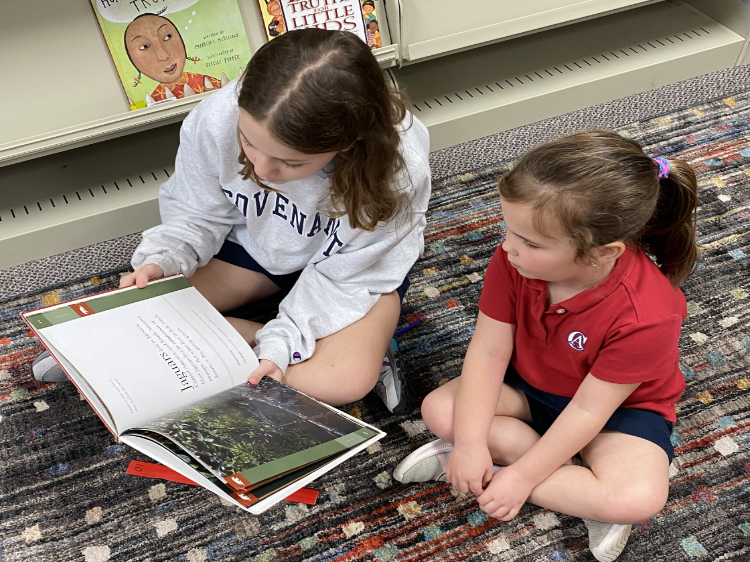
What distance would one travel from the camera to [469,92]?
5.25 ft

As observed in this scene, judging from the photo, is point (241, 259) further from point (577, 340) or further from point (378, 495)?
point (577, 340)

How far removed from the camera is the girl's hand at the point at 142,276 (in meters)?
0.96

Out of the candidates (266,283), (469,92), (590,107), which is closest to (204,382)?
(266,283)

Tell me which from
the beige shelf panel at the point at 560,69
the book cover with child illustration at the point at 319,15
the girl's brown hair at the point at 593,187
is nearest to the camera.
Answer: the girl's brown hair at the point at 593,187

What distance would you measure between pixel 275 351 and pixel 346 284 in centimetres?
16

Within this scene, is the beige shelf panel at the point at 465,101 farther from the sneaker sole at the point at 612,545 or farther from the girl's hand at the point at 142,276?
the sneaker sole at the point at 612,545

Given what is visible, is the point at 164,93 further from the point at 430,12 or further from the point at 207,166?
the point at 430,12

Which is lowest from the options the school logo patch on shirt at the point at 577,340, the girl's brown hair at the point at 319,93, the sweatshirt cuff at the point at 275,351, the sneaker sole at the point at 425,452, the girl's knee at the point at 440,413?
the sneaker sole at the point at 425,452

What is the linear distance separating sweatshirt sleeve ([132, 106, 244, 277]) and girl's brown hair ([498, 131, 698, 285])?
460mm

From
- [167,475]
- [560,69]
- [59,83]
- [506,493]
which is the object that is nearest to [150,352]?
[167,475]

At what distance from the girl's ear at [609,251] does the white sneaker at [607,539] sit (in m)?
0.37

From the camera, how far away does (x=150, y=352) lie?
90 cm

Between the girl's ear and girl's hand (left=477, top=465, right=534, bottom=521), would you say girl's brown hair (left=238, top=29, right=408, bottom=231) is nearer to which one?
the girl's ear

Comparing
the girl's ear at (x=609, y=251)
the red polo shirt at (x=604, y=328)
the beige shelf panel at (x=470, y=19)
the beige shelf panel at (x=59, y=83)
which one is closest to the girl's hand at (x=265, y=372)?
the red polo shirt at (x=604, y=328)
